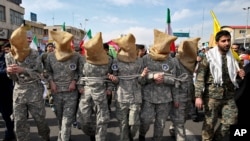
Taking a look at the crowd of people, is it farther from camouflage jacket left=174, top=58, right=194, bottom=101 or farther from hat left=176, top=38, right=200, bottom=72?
hat left=176, top=38, right=200, bottom=72

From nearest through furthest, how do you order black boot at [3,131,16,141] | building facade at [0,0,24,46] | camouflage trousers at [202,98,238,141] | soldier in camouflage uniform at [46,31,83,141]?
camouflage trousers at [202,98,238,141]
soldier in camouflage uniform at [46,31,83,141]
black boot at [3,131,16,141]
building facade at [0,0,24,46]

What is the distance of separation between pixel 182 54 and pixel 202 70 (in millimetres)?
638

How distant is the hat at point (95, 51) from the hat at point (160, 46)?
77 cm

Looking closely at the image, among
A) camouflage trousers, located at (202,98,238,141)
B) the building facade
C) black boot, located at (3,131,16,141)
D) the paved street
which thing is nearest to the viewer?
camouflage trousers, located at (202,98,238,141)

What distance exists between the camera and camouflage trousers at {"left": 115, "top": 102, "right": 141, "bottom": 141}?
13.2ft

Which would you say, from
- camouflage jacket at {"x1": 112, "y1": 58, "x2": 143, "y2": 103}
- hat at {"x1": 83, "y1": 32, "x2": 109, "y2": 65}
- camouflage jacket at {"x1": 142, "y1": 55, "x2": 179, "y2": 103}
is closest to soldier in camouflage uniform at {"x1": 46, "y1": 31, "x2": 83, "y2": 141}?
hat at {"x1": 83, "y1": 32, "x2": 109, "y2": 65}

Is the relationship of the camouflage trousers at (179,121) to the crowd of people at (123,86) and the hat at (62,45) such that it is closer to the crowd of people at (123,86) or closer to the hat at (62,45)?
the crowd of people at (123,86)

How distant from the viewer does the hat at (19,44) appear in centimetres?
408

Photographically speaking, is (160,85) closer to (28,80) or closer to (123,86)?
(123,86)

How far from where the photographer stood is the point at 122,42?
411 cm

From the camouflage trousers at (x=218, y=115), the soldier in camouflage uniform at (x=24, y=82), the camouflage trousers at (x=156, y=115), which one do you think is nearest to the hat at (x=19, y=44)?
the soldier in camouflage uniform at (x=24, y=82)

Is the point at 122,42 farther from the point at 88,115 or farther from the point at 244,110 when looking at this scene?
the point at 244,110

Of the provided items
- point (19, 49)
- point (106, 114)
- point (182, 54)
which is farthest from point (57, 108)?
point (182, 54)

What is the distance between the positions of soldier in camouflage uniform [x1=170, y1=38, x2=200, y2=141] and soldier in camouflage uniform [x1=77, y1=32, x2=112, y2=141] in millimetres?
1146
